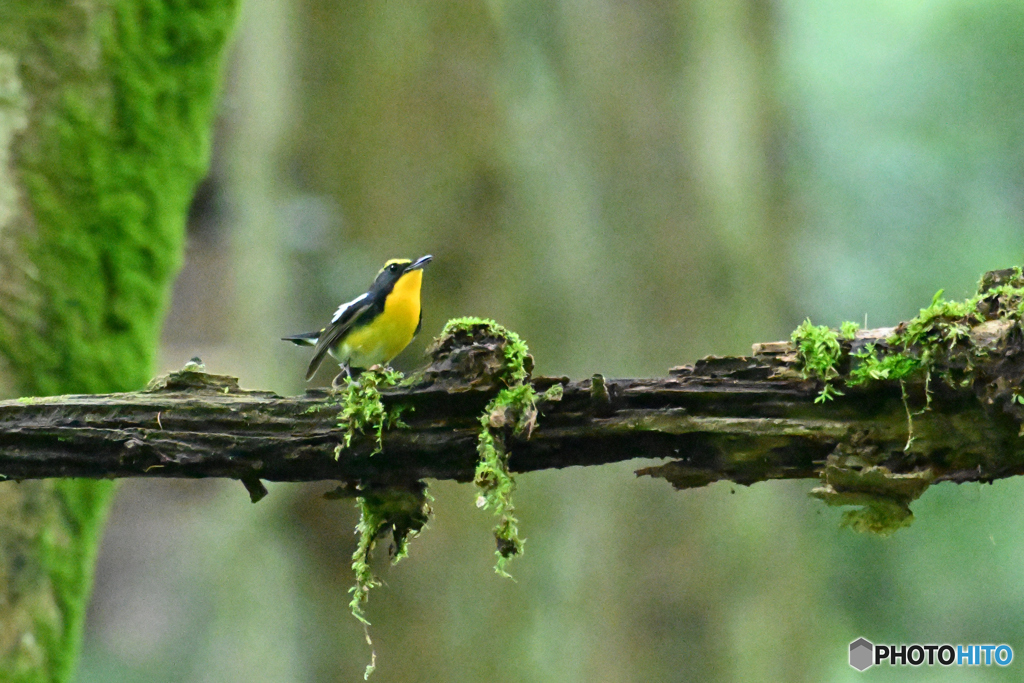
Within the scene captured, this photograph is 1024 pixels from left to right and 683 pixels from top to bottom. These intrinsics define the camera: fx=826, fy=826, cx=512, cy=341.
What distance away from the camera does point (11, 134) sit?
371 centimetres

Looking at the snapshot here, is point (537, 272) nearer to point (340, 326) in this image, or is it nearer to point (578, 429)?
point (340, 326)

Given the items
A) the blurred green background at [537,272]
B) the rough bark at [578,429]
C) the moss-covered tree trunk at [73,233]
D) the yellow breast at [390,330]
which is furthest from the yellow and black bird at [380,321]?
the blurred green background at [537,272]

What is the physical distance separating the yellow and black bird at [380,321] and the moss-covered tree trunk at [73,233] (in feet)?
3.27

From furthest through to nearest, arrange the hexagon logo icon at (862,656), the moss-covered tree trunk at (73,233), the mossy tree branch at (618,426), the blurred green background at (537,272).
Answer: the blurred green background at (537,272)
the hexagon logo icon at (862,656)
the moss-covered tree trunk at (73,233)
the mossy tree branch at (618,426)

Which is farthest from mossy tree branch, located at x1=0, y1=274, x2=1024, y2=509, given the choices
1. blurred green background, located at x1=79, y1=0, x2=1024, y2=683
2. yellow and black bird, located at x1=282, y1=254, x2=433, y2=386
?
blurred green background, located at x1=79, y1=0, x2=1024, y2=683

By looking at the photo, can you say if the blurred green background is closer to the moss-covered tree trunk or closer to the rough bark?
the moss-covered tree trunk

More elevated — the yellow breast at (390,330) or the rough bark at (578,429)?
the yellow breast at (390,330)

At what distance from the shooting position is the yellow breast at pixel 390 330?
13.7ft

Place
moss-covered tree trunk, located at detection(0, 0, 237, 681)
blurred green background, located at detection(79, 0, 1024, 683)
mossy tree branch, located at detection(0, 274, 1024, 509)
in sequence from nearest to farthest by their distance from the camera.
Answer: mossy tree branch, located at detection(0, 274, 1024, 509)
moss-covered tree trunk, located at detection(0, 0, 237, 681)
blurred green background, located at detection(79, 0, 1024, 683)

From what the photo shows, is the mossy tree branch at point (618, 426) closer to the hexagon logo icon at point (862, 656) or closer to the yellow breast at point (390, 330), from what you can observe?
the yellow breast at point (390, 330)

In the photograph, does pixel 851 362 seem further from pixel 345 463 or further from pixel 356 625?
pixel 356 625

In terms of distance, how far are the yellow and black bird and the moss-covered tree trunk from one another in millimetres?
996

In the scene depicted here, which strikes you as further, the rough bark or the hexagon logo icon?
the hexagon logo icon

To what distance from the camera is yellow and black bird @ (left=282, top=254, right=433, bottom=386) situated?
417 cm
